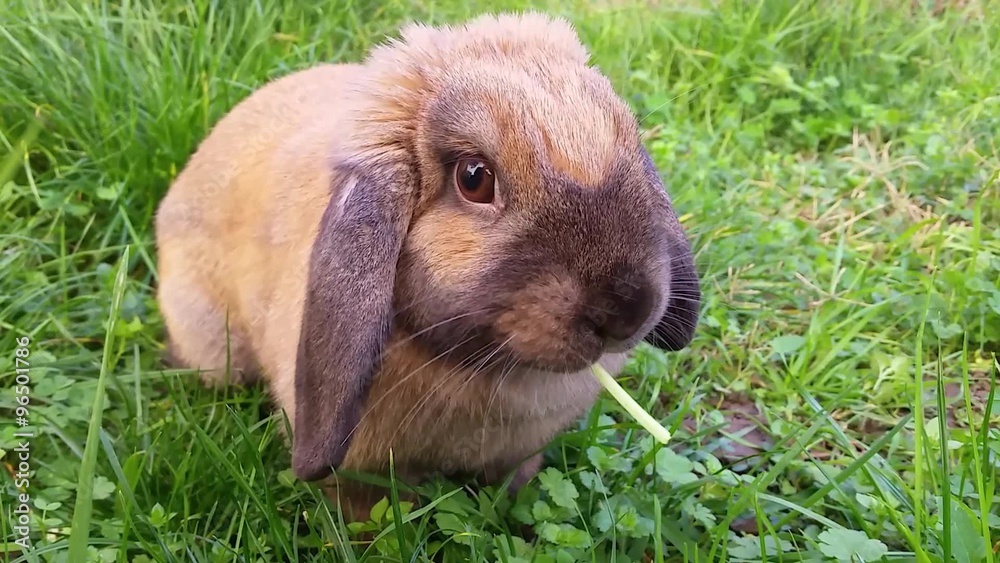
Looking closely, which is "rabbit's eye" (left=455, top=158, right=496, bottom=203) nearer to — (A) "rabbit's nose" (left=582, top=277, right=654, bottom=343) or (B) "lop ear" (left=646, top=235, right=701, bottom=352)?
(A) "rabbit's nose" (left=582, top=277, right=654, bottom=343)

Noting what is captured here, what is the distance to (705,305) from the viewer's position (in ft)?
10.3

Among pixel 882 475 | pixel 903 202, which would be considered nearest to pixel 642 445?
pixel 882 475

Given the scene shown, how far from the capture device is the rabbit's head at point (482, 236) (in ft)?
5.74

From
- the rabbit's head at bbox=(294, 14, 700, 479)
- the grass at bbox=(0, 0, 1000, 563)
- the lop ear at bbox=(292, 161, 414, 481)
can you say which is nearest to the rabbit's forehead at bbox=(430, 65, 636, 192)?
the rabbit's head at bbox=(294, 14, 700, 479)

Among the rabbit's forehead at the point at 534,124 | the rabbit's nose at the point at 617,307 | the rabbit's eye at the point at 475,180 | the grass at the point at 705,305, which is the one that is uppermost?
the rabbit's forehead at the point at 534,124

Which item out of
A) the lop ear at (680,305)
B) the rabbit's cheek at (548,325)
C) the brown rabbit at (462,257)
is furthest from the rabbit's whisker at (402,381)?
the lop ear at (680,305)

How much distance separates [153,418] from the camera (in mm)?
2693

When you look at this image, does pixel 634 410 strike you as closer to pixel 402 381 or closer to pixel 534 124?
pixel 402 381

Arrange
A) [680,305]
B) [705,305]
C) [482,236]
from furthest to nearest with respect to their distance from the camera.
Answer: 1. [705,305]
2. [680,305]
3. [482,236]

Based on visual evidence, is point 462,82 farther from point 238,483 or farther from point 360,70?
point 238,483

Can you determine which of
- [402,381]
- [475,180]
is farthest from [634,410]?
[475,180]

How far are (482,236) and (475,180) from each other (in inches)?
5.6

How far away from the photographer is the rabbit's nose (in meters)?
1.71

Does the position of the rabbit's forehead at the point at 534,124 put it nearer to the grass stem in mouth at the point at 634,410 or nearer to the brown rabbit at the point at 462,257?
the brown rabbit at the point at 462,257
